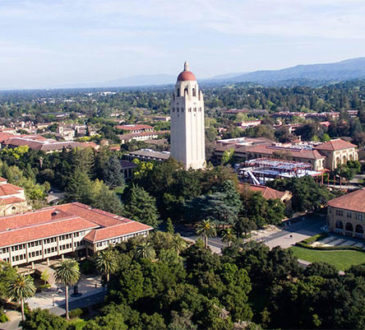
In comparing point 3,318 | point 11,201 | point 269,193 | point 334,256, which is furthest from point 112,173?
point 3,318

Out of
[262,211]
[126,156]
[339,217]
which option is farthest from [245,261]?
[126,156]

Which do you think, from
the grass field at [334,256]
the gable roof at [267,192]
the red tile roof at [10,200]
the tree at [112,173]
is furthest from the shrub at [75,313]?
the tree at [112,173]

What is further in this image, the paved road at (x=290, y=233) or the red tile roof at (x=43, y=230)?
the paved road at (x=290, y=233)

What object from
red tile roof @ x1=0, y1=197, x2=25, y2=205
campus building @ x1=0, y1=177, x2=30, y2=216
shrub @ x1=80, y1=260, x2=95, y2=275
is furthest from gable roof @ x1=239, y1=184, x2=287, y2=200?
red tile roof @ x1=0, y1=197, x2=25, y2=205

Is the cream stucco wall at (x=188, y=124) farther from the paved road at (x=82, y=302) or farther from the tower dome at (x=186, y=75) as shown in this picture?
the paved road at (x=82, y=302)

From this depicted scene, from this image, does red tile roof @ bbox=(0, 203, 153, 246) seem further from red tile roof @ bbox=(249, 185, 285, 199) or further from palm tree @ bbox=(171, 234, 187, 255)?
red tile roof @ bbox=(249, 185, 285, 199)

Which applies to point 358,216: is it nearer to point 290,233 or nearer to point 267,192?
point 290,233

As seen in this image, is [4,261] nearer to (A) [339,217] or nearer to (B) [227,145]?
(A) [339,217]
